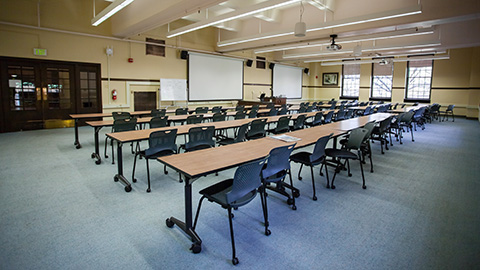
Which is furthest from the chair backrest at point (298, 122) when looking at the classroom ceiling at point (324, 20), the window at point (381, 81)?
the window at point (381, 81)

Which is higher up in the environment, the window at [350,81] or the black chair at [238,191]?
the window at [350,81]

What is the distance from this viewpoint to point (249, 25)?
35.9 feet

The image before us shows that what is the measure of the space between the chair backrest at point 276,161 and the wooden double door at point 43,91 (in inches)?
339

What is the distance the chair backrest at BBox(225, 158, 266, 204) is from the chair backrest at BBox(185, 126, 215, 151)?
2072 millimetres

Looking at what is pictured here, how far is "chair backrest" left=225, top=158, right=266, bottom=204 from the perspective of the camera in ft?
7.66

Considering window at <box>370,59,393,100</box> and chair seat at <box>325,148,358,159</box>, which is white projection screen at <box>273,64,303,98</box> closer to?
window at <box>370,59,393,100</box>

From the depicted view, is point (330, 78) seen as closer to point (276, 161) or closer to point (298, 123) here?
point (298, 123)

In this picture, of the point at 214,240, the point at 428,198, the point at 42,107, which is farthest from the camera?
the point at 42,107

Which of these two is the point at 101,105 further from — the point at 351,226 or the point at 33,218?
the point at 351,226

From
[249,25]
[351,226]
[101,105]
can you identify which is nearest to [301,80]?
[249,25]

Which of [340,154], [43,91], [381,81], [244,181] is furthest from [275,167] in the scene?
[381,81]

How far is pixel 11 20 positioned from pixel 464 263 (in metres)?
10.9

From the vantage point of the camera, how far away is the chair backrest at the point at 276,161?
2.93 metres

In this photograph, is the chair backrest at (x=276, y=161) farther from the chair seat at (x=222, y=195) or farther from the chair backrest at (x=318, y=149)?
the chair backrest at (x=318, y=149)
